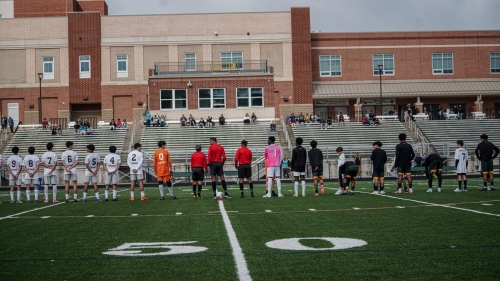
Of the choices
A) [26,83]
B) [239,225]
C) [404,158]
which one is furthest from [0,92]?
[239,225]

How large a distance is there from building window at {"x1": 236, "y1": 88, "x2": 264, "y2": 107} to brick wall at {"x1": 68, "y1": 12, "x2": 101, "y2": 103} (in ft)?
44.9

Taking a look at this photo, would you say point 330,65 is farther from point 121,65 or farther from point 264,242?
point 264,242

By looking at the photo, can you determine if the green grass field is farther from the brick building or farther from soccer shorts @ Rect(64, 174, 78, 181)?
the brick building

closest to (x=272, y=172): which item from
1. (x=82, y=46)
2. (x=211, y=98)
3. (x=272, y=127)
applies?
(x=272, y=127)

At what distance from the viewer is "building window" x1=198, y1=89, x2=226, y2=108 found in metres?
51.9

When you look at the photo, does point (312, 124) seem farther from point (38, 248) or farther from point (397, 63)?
point (38, 248)

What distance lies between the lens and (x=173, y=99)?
170 feet

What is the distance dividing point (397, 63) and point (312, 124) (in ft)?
48.1

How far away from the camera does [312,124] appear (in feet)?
161

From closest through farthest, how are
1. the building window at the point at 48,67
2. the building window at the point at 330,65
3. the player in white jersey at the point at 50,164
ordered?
1. the player in white jersey at the point at 50,164
2. the building window at the point at 48,67
3. the building window at the point at 330,65

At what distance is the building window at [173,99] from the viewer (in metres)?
51.7

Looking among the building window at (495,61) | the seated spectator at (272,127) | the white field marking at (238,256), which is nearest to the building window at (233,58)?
the seated spectator at (272,127)

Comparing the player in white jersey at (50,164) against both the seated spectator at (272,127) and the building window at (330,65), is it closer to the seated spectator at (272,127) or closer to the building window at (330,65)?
the seated spectator at (272,127)

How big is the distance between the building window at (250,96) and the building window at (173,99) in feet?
14.1
